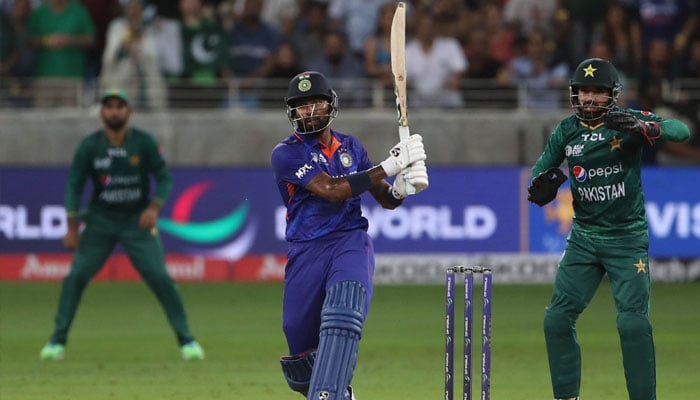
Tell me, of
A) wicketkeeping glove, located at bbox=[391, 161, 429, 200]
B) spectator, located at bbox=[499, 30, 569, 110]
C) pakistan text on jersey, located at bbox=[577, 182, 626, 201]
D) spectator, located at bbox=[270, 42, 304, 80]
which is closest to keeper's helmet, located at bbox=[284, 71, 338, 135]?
wicketkeeping glove, located at bbox=[391, 161, 429, 200]

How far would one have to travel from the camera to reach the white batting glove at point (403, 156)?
7.78m

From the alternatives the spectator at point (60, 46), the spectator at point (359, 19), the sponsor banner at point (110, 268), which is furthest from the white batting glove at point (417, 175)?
the spectator at point (359, 19)

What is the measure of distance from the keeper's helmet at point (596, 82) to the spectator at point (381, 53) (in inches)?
429

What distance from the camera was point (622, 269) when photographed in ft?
27.6

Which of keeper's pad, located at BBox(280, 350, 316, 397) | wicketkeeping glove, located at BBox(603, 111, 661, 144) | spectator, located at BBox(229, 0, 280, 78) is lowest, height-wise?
keeper's pad, located at BBox(280, 350, 316, 397)

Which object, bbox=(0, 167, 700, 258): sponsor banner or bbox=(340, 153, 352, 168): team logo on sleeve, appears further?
bbox=(0, 167, 700, 258): sponsor banner

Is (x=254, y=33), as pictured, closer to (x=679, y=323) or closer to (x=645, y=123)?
(x=679, y=323)

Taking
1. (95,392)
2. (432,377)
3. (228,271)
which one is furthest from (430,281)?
(95,392)

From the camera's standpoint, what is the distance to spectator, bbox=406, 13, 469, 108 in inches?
757

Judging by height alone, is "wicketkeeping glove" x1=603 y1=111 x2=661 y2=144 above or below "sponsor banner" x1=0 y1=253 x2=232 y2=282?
above

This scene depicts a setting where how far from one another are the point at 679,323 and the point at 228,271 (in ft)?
20.9

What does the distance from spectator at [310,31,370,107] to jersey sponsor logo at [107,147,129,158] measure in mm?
7081

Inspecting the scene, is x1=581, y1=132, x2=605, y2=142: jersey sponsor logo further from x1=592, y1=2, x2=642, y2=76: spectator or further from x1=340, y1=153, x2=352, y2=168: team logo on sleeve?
x1=592, y1=2, x2=642, y2=76: spectator

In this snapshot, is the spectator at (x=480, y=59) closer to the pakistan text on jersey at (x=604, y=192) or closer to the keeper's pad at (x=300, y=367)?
the pakistan text on jersey at (x=604, y=192)
